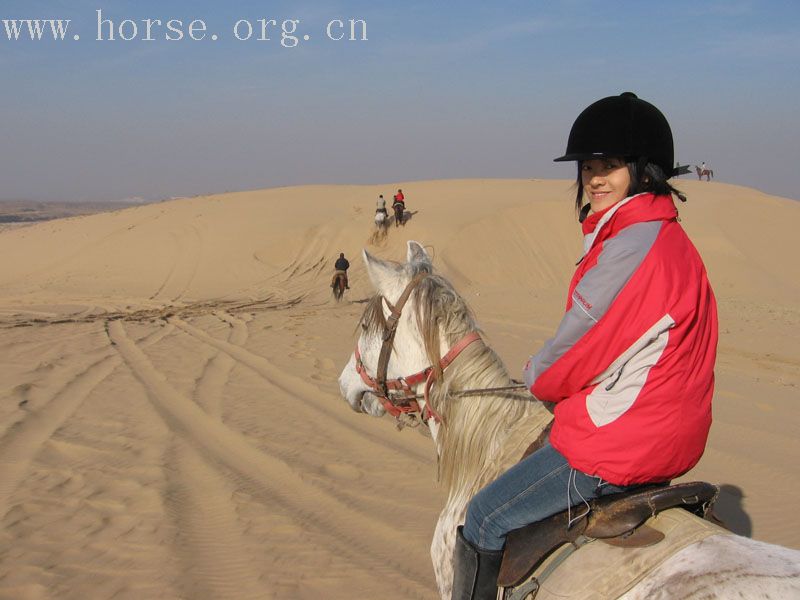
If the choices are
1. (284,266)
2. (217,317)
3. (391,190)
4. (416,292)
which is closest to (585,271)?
(416,292)

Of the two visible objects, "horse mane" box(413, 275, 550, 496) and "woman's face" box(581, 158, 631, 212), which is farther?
"horse mane" box(413, 275, 550, 496)

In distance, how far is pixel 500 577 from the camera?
8.36 ft

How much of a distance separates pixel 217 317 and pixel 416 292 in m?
15.5

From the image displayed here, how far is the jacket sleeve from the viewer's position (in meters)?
2.10

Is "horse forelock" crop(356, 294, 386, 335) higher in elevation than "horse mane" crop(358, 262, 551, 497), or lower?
higher

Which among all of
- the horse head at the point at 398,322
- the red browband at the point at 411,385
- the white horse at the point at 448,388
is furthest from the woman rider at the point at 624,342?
the horse head at the point at 398,322

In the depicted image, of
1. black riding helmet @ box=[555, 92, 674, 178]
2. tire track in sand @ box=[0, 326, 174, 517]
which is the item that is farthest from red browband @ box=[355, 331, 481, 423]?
tire track in sand @ box=[0, 326, 174, 517]

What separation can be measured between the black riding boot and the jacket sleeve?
0.79 meters

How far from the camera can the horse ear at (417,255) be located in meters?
3.35

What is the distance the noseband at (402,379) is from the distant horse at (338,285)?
17.5 meters

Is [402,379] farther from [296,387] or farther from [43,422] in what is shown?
[296,387]

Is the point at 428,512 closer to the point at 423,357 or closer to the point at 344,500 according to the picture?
the point at 344,500

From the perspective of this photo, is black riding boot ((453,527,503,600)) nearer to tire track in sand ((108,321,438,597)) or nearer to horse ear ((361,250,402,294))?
horse ear ((361,250,402,294))

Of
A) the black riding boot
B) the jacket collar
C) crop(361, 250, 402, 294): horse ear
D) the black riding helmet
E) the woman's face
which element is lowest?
the black riding boot
